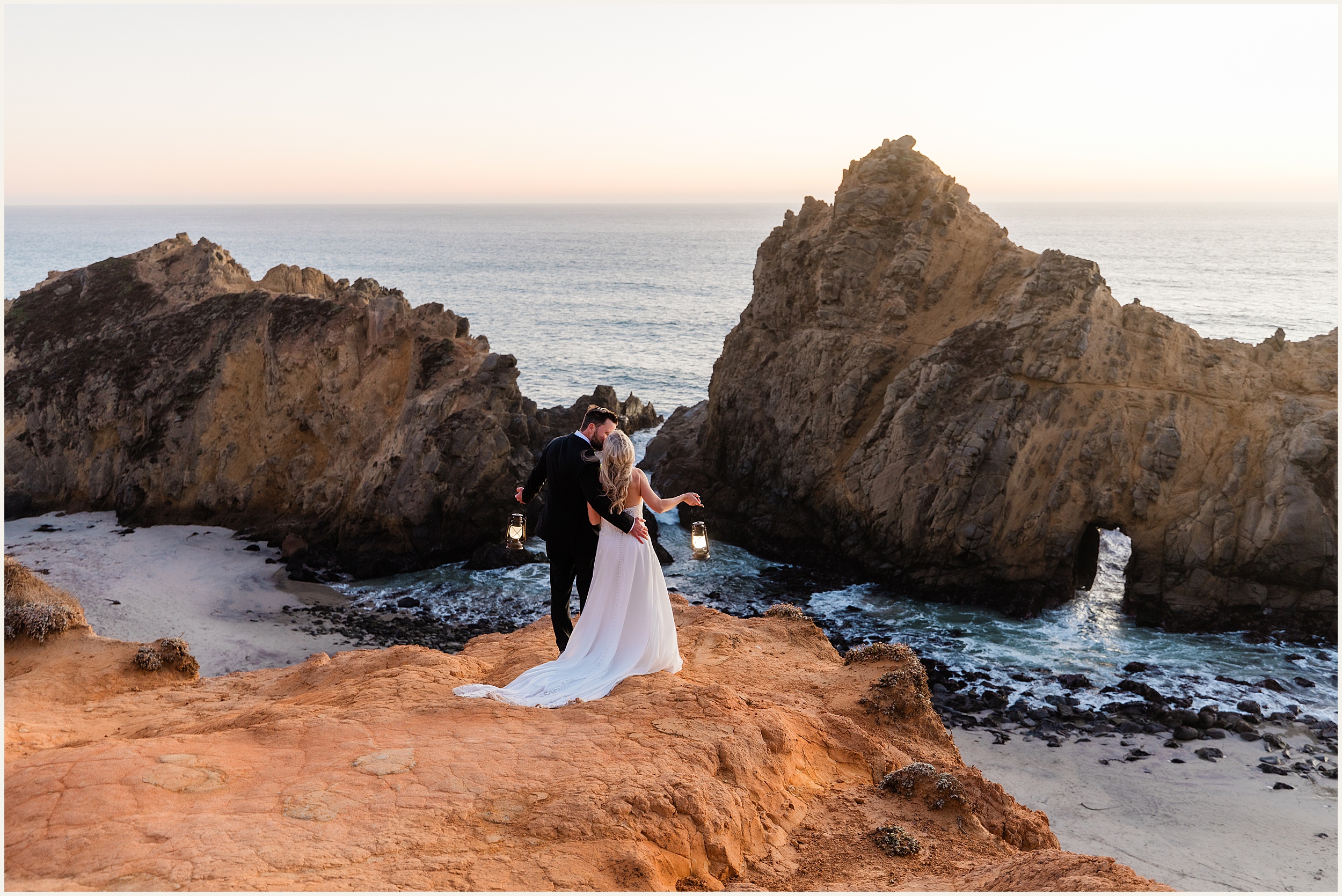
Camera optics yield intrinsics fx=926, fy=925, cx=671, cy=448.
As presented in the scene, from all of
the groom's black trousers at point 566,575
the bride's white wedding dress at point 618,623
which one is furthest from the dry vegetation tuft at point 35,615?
the groom's black trousers at point 566,575

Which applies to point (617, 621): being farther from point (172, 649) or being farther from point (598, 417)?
point (172, 649)

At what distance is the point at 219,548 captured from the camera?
28.2 meters

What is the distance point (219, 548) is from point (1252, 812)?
2687cm

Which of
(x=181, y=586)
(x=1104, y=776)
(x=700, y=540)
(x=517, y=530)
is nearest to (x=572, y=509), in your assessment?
(x=517, y=530)

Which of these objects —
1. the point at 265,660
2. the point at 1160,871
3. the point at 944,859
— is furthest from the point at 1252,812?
the point at 265,660

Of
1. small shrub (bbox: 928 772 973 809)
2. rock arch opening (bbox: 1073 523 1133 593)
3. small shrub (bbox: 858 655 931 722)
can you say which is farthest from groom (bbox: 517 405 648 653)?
rock arch opening (bbox: 1073 523 1133 593)

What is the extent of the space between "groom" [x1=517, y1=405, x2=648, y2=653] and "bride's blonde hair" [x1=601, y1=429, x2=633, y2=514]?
0.30 ft

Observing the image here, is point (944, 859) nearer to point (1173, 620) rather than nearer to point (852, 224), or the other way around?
point (1173, 620)

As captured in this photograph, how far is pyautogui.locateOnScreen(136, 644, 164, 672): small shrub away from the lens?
1220cm


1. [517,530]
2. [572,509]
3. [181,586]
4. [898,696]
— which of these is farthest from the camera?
[181,586]

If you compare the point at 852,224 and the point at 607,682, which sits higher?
the point at 852,224

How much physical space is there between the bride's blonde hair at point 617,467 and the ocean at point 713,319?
14.3 m

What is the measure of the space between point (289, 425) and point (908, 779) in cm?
2772

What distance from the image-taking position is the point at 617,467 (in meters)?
8.74
